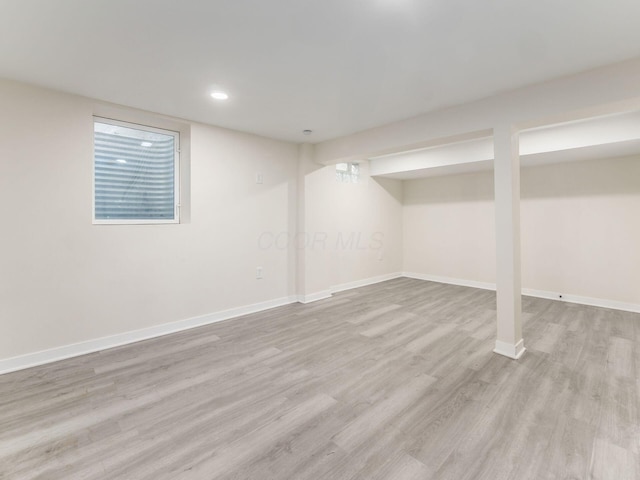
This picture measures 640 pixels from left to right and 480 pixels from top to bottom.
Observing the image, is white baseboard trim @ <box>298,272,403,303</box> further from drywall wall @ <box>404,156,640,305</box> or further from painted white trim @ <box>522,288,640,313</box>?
painted white trim @ <box>522,288,640,313</box>

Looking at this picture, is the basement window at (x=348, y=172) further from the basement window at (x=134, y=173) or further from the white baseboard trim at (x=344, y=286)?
the basement window at (x=134, y=173)

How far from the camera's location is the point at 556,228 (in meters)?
4.68

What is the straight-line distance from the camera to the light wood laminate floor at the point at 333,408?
1.57 meters

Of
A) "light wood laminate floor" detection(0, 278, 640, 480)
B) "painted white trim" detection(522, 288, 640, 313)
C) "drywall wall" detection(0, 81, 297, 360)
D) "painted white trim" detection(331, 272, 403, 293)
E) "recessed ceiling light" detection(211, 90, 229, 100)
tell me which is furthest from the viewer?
"painted white trim" detection(331, 272, 403, 293)

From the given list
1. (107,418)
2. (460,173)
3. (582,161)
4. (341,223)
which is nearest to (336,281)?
(341,223)

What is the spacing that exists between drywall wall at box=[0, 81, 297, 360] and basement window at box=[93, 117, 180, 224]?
6.9 inches

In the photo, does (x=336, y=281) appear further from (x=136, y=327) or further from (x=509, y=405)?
(x=509, y=405)

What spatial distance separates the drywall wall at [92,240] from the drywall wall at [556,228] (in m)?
3.70

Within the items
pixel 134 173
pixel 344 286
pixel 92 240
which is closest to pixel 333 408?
pixel 92 240

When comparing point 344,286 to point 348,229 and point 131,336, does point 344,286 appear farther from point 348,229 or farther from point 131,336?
point 131,336

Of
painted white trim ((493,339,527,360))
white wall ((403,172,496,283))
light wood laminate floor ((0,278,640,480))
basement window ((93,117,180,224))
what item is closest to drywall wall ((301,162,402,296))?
white wall ((403,172,496,283))

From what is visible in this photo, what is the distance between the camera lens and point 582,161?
14.4ft

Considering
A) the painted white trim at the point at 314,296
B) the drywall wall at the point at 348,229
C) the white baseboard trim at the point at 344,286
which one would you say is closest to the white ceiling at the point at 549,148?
the drywall wall at the point at 348,229

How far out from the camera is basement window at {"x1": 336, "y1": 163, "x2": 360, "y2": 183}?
17.7 ft
